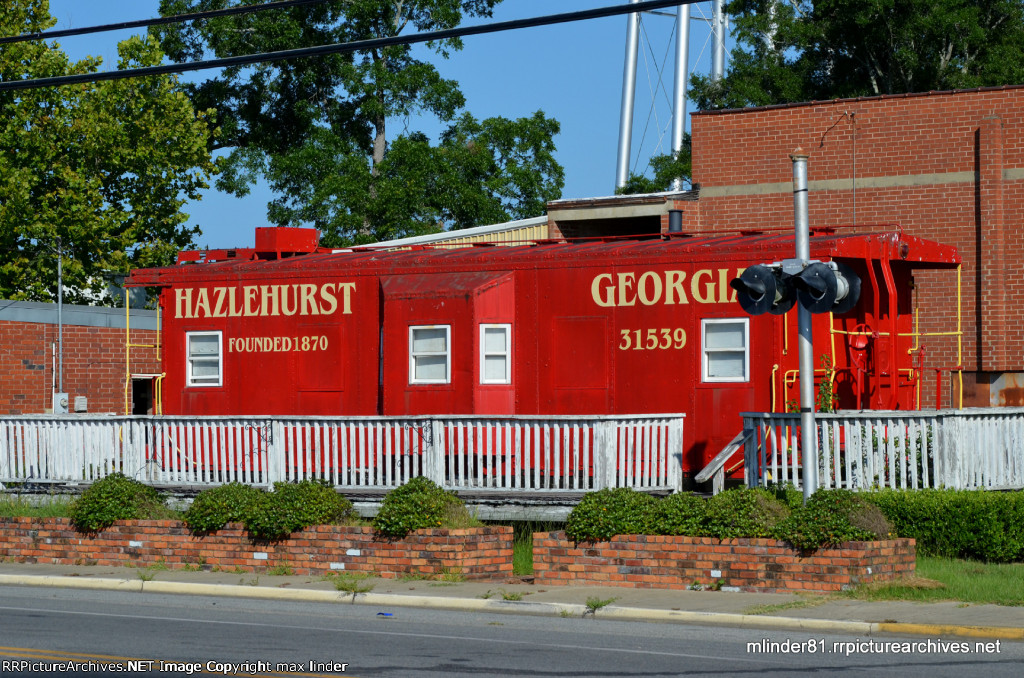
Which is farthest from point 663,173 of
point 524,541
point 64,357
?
point 524,541

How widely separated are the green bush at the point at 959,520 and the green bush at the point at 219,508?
8.21 metres

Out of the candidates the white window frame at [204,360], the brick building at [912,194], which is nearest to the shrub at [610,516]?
the white window frame at [204,360]

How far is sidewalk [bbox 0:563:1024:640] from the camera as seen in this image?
13664 millimetres

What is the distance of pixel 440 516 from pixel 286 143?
44.4 m

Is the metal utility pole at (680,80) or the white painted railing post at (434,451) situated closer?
the white painted railing post at (434,451)

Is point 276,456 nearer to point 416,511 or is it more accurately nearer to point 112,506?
point 112,506

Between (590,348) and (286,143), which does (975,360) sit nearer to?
(590,348)

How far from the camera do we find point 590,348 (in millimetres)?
21344

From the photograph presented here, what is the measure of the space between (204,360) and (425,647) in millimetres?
12786

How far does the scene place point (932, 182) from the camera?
100 ft

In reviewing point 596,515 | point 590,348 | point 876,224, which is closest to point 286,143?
point 876,224

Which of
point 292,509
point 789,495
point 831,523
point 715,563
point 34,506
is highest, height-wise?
point 789,495

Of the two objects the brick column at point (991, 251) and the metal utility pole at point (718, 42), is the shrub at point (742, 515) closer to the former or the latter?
the brick column at point (991, 251)

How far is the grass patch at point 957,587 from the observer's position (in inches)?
585
